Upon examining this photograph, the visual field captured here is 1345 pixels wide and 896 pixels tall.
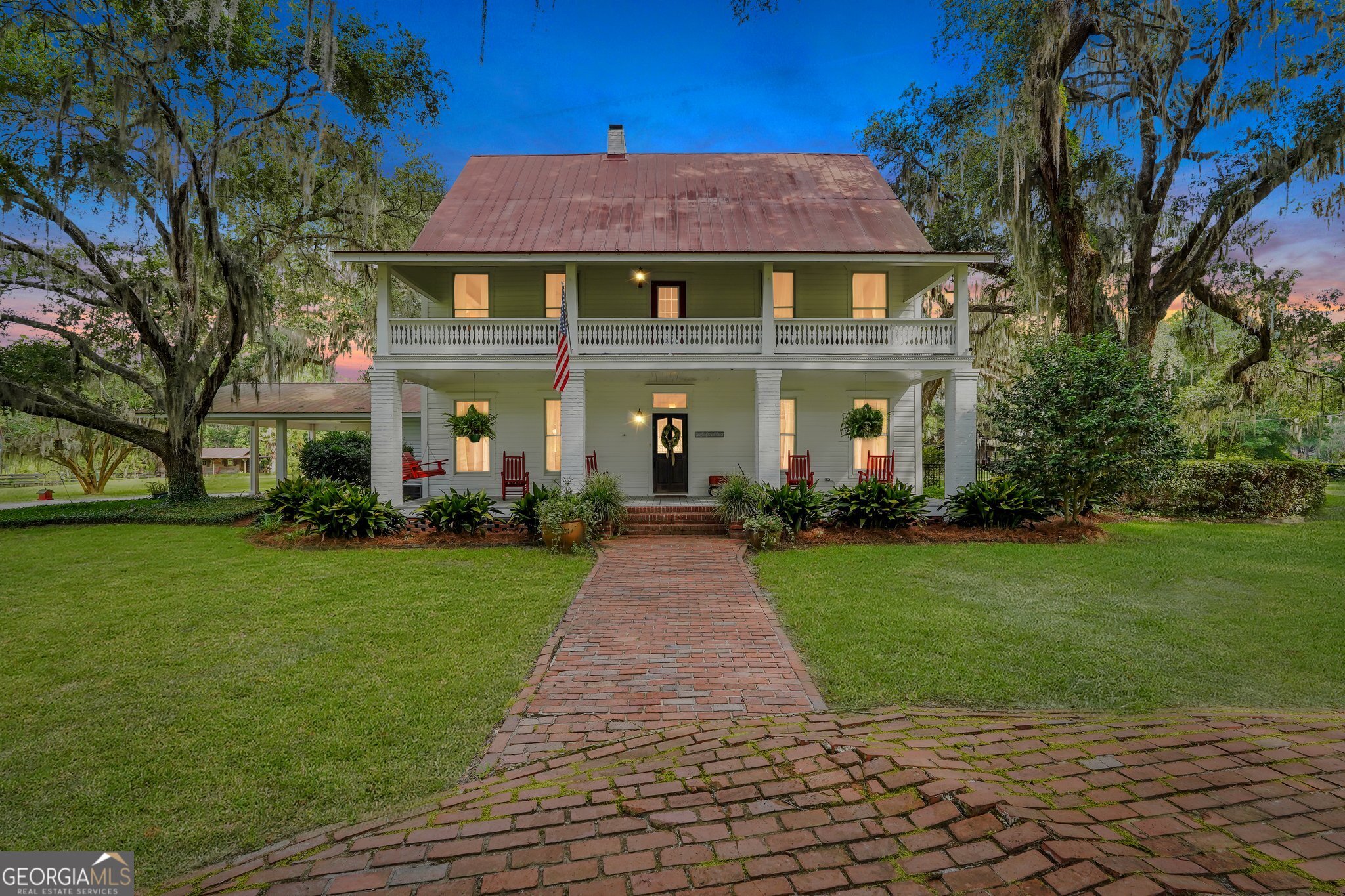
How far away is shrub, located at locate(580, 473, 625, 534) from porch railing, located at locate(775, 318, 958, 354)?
4835mm

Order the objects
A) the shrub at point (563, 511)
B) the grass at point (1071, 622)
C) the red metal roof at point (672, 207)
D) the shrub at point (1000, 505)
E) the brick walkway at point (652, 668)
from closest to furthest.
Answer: the brick walkway at point (652, 668), the grass at point (1071, 622), the shrub at point (563, 511), the shrub at point (1000, 505), the red metal roof at point (672, 207)

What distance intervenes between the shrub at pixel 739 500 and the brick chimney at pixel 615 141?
1104 cm

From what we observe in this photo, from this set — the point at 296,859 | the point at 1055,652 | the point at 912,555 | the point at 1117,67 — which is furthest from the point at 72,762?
the point at 1117,67

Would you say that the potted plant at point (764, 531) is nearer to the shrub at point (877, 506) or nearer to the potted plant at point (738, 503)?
the potted plant at point (738, 503)

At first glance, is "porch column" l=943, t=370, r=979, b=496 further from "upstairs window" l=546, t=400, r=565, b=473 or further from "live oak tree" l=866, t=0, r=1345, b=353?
"upstairs window" l=546, t=400, r=565, b=473

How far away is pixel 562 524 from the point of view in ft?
30.1

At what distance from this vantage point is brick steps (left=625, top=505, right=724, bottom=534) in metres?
10.9

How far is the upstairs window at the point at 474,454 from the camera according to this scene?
14.5 meters

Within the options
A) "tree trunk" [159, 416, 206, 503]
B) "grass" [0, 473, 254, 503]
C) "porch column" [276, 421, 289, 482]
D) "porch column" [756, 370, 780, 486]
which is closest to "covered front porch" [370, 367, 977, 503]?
"porch column" [756, 370, 780, 486]

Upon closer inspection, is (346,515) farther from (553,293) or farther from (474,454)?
(553,293)

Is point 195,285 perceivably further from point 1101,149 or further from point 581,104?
point 1101,149

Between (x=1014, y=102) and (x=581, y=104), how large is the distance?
34.0 feet

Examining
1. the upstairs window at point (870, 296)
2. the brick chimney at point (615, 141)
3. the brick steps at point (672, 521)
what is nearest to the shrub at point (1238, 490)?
the upstairs window at point (870, 296)

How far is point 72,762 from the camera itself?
3191mm
